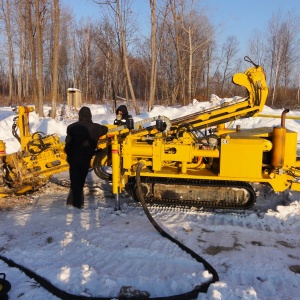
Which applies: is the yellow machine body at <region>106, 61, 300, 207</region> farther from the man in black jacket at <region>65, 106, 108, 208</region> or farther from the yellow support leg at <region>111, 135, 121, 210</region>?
the man in black jacket at <region>65, 106, 108, 208</region>

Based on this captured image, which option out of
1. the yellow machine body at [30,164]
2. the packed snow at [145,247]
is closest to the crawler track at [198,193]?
the packed snow at [145,247]

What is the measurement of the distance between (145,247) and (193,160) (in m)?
2.34

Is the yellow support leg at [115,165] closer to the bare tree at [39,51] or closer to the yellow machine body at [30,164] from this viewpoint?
the yellow machine body at [30,164]

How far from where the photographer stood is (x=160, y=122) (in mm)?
5762

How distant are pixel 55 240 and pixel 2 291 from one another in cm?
142

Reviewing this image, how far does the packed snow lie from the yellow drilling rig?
0.32 meters

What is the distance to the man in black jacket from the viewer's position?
5930 mm

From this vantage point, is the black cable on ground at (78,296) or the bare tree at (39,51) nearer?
the black cable on ground at (78,296)

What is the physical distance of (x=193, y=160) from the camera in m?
Answer: 6.25

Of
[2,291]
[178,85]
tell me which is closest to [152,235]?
[2,291]

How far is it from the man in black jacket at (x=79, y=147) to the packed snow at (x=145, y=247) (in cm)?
35

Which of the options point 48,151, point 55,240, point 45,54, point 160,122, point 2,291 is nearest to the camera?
point 2,291

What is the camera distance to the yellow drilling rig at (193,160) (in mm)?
5566

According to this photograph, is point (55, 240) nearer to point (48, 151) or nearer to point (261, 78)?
point (48, 151)
